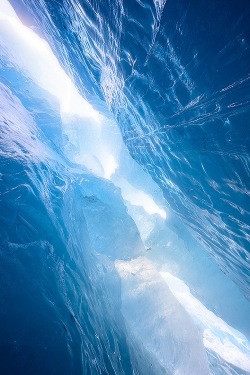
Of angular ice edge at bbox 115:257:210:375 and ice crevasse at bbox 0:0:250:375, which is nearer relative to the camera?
ice crevasse at bbox 0:0:250:375

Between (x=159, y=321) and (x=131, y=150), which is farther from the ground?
(x=131, y=150)

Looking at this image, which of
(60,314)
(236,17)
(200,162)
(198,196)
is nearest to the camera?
(236,17)

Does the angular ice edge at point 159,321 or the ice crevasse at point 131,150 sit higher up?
the ice crevasse at point 131,150

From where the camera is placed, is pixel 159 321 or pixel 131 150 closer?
pixel 131 150

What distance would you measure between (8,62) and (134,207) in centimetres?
1897

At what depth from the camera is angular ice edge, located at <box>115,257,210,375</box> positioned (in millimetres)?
14641

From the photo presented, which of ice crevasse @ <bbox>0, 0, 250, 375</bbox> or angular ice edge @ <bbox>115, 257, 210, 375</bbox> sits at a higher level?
ice crevasse @ <bbox>0, 0, 250, 375</bbox>

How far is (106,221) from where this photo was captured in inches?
684

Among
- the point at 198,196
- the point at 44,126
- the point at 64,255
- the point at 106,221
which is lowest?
the point at 106,221

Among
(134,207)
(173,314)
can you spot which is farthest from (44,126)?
(173,314)

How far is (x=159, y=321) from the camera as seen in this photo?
15.6 meters

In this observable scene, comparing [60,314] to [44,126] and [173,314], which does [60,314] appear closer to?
[173,314]

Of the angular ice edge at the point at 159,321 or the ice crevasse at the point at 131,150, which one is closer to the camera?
the ice crevasse at the point at 131,150

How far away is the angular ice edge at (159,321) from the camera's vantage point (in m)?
14.6
